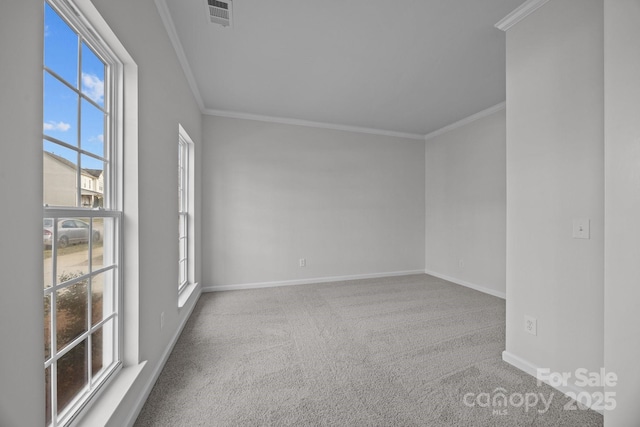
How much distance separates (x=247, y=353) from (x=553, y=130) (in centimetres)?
285

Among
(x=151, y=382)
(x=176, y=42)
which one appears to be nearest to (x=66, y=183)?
(x=151, y=382)

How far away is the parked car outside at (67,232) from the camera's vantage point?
0.98 meters

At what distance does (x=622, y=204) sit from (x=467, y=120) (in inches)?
128

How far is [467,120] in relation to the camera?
4031 mm

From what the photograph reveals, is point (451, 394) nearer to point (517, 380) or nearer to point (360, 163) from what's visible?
Answer: point (517, 380)

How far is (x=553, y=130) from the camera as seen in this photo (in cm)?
174

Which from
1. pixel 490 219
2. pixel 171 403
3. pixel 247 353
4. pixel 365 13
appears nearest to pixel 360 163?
pixel 490 219

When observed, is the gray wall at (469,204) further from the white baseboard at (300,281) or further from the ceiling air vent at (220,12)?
the ceiling air vent at (220,12)

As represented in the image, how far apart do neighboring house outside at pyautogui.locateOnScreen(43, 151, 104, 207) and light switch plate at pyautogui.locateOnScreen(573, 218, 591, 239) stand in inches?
109

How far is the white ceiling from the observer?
1.91 m

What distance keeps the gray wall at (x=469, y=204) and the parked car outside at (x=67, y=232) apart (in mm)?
4338

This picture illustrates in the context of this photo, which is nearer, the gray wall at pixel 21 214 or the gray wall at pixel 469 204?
the gray wall at pixel 21 214

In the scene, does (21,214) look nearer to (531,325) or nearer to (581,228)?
(581,228)

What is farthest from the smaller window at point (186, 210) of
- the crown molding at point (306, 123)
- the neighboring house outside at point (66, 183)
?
the neighboring house outside at point (66, 183)
